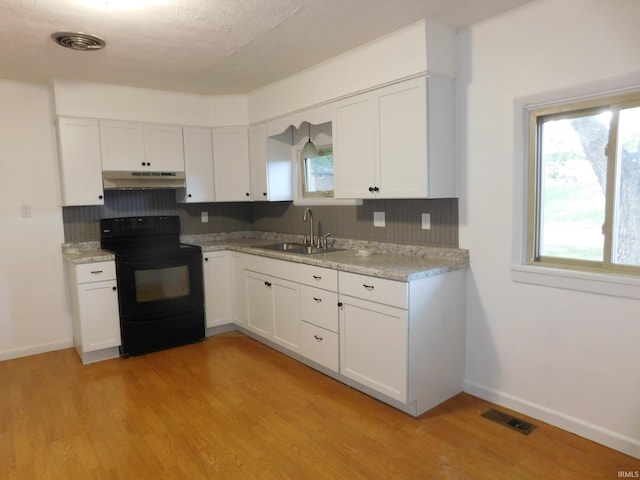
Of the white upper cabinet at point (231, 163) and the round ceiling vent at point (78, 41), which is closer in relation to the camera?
the round ceiling vent at point (78, 41)

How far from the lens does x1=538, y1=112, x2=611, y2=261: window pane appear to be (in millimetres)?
2309

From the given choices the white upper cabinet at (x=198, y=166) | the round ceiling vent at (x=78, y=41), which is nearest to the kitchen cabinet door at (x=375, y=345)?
the white upper cabinet at (x=198, y=166)

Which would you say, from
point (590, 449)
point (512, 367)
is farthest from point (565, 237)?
point (590, 449)

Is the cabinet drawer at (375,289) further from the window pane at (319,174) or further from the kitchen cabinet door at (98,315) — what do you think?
the kitchen cabinet door at (98,315)

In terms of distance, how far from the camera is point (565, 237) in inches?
97.9

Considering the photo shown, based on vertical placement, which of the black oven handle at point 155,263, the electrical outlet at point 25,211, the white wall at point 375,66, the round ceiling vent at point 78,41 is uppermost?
the round ceiling vent at point 78,41

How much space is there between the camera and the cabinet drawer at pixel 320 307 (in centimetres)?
307

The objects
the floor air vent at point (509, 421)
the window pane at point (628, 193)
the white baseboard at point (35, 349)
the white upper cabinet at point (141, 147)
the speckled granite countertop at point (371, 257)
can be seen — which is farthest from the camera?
the white upper cabinet at point (141, 147)

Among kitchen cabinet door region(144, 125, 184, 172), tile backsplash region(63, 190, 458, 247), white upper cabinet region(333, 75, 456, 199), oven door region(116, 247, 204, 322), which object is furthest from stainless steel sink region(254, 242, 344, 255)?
kitchen cabinet door region(144, 125, 184, 172)

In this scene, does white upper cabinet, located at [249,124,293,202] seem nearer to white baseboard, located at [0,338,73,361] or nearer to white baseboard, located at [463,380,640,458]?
white baseboard, located at [0,338,73,361]

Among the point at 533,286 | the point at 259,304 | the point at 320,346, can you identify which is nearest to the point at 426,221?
the point at 533,286

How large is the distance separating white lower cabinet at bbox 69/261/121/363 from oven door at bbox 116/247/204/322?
0.08 m

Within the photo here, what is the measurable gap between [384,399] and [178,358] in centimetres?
189

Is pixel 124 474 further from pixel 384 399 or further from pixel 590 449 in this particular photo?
pixel 590 449
